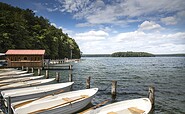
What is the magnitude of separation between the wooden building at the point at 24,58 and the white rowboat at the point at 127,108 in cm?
2707

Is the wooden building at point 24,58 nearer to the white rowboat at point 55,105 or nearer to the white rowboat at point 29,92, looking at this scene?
the white rowboat at point 29,92

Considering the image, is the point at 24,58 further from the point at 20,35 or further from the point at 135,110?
the point at 135,110

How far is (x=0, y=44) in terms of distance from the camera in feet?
135

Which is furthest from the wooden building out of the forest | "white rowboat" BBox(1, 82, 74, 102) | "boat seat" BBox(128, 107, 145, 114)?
"boat seat" BBox(128, 107, 145, 114)

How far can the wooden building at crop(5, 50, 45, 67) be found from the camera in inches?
1310

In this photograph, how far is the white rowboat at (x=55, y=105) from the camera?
9336 millimetres

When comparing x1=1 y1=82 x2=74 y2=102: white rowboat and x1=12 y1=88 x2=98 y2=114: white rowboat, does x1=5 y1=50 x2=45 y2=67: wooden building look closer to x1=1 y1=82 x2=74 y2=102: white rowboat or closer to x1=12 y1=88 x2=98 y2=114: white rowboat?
x1=1 y1=82 x2=74 y2=102: white rowboat

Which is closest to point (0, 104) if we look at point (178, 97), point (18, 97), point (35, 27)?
point (18, 97)

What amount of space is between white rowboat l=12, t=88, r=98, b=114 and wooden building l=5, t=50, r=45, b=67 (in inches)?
936

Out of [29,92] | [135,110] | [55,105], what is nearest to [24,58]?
[29,92]

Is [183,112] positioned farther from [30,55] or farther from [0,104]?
[30,55]

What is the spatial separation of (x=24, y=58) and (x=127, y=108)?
2887 cm

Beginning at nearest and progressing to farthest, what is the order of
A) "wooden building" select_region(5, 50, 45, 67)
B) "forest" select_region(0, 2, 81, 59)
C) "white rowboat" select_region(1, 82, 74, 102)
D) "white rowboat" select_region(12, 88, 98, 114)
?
"white rowboat" select_region(12, 88, 98, 114) < "white rowboat" select_region(1, 82, 74, 102) < "wooden building" select_region(5, 50, 45, 67) < "forest" select_region(0, 2, 81, 59)

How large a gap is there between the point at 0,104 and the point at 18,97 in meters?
1.31
